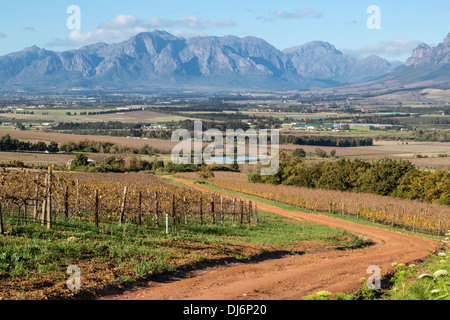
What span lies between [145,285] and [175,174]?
63163mm

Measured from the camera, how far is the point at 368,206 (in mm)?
42031

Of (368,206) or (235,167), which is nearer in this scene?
(368,206)

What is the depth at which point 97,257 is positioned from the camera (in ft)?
45.9

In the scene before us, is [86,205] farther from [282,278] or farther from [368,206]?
[368,206]

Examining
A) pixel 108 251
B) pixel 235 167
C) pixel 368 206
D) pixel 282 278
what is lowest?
pixel 235 167

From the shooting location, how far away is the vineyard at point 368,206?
→ 3747 cm

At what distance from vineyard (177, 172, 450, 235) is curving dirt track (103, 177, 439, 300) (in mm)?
16806

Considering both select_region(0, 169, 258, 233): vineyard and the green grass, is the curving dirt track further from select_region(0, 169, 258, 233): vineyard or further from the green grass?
select_region(0, 169, 258, 233): vineyard

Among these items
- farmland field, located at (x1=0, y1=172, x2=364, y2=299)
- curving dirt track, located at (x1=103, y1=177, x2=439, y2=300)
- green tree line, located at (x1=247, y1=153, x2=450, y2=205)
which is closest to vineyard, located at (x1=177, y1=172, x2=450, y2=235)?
green tree line, located at (x1=247, y1=153, x2=450, y2=205)

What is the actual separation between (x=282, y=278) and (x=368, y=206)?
98.3ft

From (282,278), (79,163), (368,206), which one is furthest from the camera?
(79,163)

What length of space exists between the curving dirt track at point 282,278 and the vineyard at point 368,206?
16.8m

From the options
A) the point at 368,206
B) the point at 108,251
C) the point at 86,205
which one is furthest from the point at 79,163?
the point at 108,251
